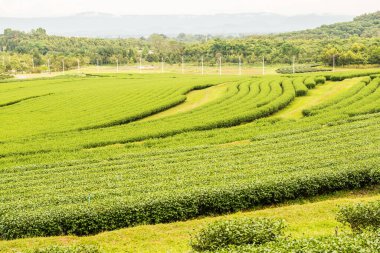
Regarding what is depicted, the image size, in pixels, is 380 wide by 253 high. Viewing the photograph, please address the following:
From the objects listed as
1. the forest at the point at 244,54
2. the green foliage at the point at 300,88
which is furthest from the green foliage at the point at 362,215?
the forest at the point at 244,54

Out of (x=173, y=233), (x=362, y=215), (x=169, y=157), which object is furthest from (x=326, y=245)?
(x=169, y=157)

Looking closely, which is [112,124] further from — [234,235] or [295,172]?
[234,235]

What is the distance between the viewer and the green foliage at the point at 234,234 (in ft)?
47.3

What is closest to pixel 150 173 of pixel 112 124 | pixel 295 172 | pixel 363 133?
pixel 295 172

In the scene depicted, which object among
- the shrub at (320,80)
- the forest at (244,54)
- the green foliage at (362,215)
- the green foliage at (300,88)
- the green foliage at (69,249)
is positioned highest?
the forest at (244,54)

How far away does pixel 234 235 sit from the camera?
1444 centimetres

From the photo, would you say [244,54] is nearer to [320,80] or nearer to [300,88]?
[320,80]

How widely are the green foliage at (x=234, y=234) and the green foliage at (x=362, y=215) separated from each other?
101 inches

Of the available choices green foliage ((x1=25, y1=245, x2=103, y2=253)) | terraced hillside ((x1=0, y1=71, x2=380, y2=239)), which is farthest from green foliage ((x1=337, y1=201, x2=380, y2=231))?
green foliage ((x1=25, y1=245, x2=103, y2=253))

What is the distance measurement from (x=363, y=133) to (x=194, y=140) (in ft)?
41.7

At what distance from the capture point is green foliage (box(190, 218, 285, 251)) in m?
14.4

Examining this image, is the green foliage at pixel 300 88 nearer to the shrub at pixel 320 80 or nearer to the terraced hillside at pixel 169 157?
the terraced hillside at pixel 169 157

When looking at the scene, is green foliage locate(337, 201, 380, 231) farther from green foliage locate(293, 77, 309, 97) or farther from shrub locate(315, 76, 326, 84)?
shrub locate(315, 76, 326, 84)

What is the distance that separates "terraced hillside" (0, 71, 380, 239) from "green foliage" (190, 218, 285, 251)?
6150 mm
